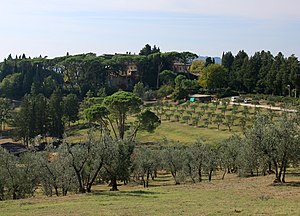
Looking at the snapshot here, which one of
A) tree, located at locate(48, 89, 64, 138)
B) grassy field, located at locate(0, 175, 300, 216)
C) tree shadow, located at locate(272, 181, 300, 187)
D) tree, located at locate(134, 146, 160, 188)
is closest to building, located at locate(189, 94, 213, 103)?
tree, located at locate(48, 89, 64, 138)

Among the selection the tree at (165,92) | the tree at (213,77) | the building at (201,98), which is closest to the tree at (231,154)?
the building at (201,98)

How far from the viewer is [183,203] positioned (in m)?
23.0

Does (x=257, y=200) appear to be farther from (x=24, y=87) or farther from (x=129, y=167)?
(x=24, y=87)

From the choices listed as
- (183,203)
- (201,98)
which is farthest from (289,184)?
(201,98)

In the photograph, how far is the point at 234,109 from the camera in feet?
241

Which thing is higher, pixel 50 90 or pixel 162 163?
pixel 50 90

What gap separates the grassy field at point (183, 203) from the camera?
20.1m

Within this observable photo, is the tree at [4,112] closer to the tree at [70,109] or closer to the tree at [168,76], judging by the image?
the tree at [70,109]

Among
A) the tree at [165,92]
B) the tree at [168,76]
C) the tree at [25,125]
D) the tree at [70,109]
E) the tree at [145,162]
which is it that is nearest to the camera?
the tree at [145,162]

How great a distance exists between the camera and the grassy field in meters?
20.1

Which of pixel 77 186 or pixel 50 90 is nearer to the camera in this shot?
pixel 77 186

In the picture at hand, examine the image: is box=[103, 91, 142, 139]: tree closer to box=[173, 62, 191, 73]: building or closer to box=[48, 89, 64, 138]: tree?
box=[48, 89, 64, 138]: tree

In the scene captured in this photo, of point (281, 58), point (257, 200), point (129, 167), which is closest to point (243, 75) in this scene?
point (281, 58)

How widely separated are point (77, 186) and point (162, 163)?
10.6 m
